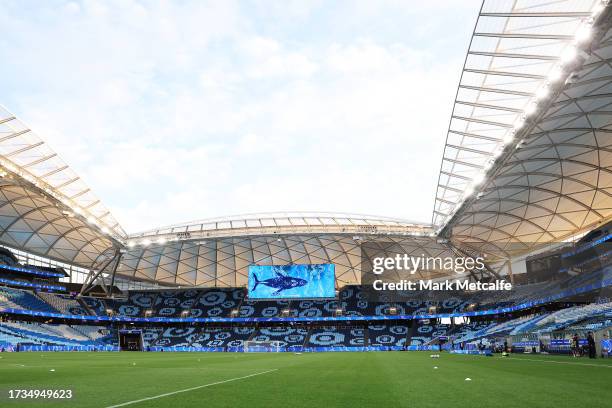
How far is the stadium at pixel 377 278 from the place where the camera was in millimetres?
12453

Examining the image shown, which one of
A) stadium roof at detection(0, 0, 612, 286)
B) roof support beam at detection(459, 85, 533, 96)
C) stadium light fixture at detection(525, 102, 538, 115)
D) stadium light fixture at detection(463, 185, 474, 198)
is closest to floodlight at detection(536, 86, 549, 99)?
stadium roof at detection(0, 0, 612, 286)

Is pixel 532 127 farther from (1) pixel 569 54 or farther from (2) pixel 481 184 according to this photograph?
(2) pixel 481 184

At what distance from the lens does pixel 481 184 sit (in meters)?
38.8

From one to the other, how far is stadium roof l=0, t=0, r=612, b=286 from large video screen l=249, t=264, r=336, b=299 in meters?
3.55

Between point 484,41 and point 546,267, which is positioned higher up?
point 484,41

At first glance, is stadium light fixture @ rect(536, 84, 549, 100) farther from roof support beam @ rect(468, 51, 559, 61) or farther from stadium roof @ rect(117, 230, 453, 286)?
stadium roof @ rect(117, 230, 453, 286)

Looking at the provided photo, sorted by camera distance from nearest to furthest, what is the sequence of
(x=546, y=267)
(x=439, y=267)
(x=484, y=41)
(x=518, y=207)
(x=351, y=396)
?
(x=351, y=396) → (x=484, y=41) → (x=518, y=207) → (x=546, y=267) → (x=439, y=267)

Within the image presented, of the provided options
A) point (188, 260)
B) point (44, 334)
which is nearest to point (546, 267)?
point (188, 260)

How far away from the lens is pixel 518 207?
47.6 meters

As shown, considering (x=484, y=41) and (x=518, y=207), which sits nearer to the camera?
(x=484, y=41)

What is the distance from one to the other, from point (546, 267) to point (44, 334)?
210ft

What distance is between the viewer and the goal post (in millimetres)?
61469

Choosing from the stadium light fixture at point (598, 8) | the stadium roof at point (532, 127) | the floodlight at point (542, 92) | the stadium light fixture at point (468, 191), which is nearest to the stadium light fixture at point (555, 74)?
the stadium roof at point (532, 127)

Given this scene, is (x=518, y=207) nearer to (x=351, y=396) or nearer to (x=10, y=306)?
(x=351, y=396)
